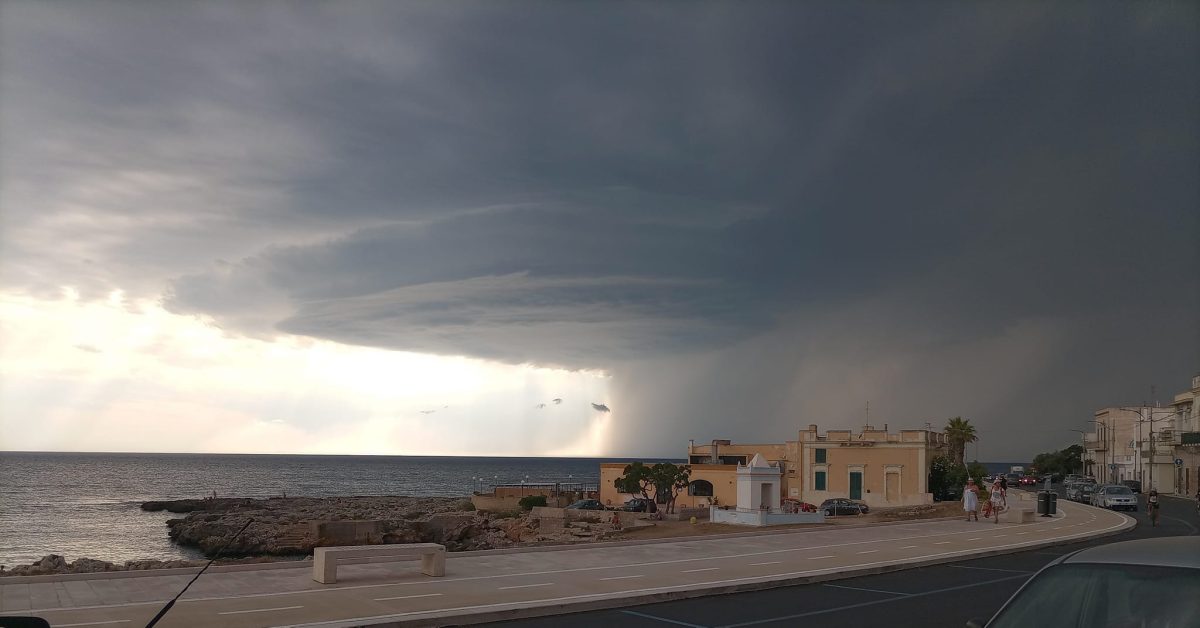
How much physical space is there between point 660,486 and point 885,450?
1665 cm

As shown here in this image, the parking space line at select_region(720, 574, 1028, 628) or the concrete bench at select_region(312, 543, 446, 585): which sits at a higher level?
the concrete bench at select_region(312, 543, 446, 585)

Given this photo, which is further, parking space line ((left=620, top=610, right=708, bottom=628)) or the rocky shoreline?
the rocky shoreline

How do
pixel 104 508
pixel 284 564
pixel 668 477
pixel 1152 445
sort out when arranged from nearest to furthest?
1. pixel 284 564
2. pixel 668 477
3. pixel 1152 445
4. pixel 104 508

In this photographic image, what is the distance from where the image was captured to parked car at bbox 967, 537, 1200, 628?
5.06 m

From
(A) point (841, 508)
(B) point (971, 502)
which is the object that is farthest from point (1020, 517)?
(A) point (841, 508)

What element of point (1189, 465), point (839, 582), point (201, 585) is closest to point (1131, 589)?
point (839, 582)

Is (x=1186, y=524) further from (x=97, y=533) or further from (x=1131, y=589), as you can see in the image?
(x=97, y=533)

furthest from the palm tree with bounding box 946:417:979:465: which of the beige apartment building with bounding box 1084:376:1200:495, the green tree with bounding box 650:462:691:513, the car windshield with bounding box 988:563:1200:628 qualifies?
the car windshield with bounding box 988:563:1200:628

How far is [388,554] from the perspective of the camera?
50.5 feet

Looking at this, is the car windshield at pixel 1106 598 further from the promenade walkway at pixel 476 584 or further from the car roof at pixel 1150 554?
the promenade walkway at pixel 476 584

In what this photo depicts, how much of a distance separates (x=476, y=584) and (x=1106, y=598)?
11.1m

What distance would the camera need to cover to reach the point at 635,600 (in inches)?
540

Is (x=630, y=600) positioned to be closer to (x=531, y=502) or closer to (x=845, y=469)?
(x=845, y=469)

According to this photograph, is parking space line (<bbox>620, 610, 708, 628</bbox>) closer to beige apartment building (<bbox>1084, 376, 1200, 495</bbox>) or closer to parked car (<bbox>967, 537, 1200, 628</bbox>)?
parked car (<bbox>967, 537, 1200, 628</bbox>)
